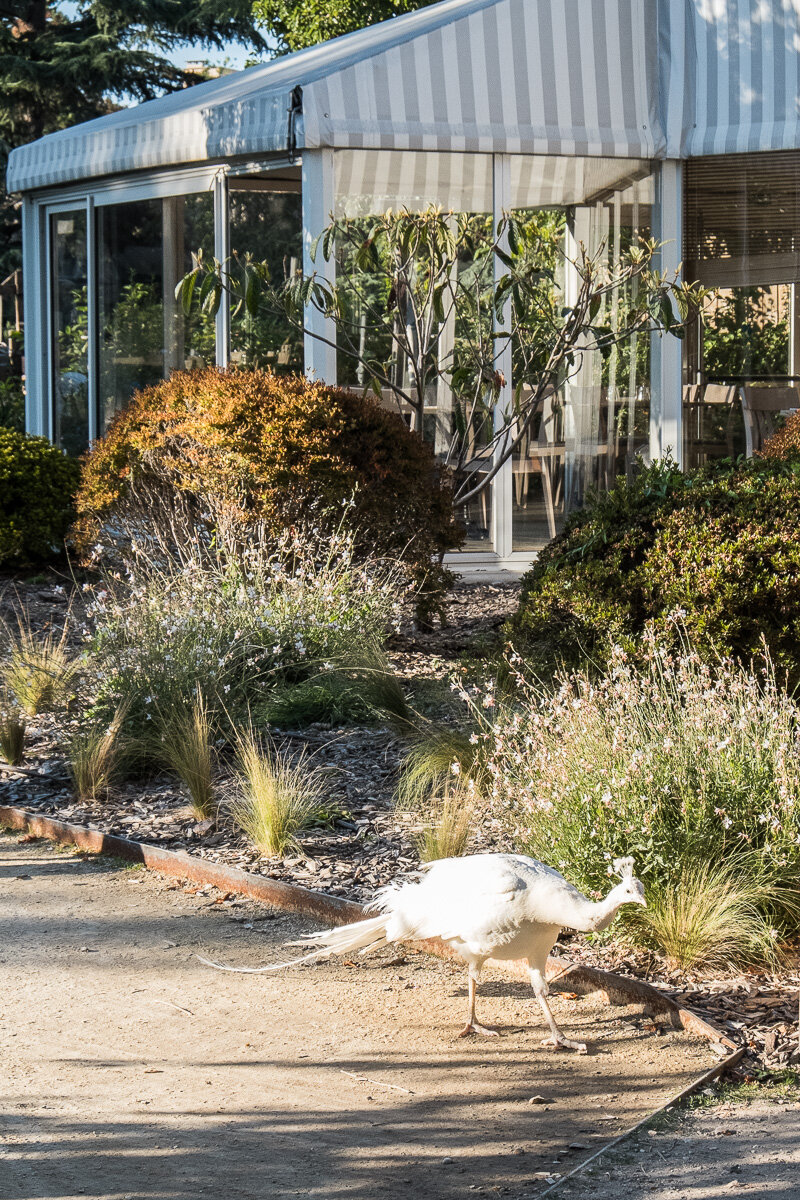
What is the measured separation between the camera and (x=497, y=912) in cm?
335

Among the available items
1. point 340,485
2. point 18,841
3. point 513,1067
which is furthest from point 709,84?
point 513,1067

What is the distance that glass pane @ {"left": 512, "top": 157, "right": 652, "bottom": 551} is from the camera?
10.6 m

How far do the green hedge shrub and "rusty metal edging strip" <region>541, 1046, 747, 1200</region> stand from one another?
4.39 meters

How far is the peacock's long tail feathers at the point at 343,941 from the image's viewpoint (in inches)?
137

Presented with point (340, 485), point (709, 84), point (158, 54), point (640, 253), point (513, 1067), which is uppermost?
point (158, 54)

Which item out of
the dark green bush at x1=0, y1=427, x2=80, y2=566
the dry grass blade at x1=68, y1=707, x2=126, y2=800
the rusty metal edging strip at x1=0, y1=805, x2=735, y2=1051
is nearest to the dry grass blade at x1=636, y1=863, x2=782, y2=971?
the rusty metal edging strip at x1=0, y1=805, x2=735, y2=1051

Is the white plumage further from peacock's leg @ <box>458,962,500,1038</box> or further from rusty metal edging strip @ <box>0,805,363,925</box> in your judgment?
rusty metal edging strip @ <box>0,805,363,925</box>

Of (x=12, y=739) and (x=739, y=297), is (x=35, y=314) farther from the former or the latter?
(x=12, y=739)

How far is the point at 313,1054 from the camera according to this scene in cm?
337

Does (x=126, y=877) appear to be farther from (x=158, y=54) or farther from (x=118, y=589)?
(x=158, y=54)

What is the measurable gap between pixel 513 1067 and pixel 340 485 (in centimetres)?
449

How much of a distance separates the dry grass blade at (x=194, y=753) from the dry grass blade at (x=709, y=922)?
5.87 ft

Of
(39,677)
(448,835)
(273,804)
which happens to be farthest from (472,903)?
(39,677)

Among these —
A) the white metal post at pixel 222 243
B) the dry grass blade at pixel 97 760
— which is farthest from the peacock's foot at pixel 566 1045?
the white metal post at pixel 222 243
